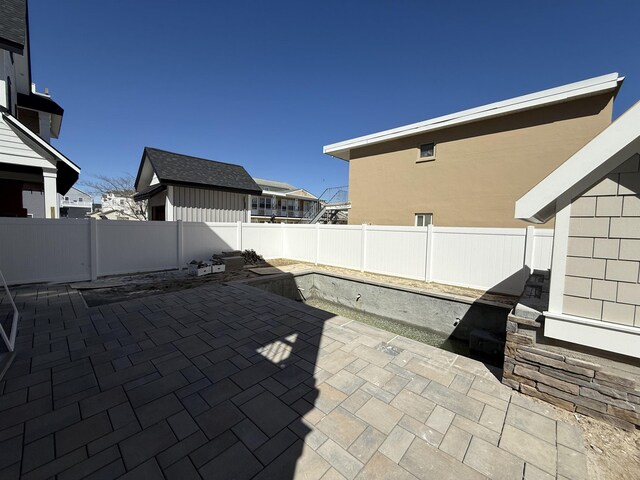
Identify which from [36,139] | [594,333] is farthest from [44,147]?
[594,333]

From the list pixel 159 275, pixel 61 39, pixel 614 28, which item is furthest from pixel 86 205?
pixel 614 28

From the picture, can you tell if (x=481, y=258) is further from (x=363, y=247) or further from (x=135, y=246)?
(x=135, y=246)

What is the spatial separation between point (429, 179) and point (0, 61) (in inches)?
515

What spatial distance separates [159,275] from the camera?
729 centimetres

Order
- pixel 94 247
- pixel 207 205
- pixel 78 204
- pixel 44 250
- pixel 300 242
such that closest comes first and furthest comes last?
pixel 44 250 → pixel 94 247 → pixel 300 242 → pixel 207 205 → pixel 78 204

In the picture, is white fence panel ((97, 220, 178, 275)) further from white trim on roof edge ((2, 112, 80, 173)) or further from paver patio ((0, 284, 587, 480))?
paver patio ((0, 284, 587, 480))

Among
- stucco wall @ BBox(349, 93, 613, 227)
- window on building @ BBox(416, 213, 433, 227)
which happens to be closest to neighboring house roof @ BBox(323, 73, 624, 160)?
stucco wall @ BBox(349, 93, 613, 227)

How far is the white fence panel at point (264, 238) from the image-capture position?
9.94 metres

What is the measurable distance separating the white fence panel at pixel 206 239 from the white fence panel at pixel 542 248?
8.89m

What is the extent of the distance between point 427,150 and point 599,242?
9080mm

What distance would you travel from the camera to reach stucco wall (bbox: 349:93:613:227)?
25.0 feet

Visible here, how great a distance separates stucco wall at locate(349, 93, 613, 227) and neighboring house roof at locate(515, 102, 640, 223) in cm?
718

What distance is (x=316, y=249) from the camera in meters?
9.48

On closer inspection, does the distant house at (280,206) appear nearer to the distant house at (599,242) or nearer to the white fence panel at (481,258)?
the white fence panel at (481,258)
